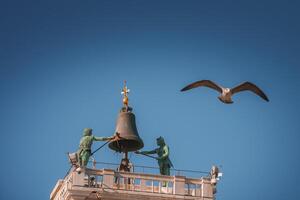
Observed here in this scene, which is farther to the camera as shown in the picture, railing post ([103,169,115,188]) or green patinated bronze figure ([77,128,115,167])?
green patinated bronze figure ([77,128,115,167])

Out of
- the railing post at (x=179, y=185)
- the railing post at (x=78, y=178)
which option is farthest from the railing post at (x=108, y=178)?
the railing post at (x=179, y=185)

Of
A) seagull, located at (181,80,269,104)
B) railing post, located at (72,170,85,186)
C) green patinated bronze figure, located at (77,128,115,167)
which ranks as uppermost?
seagull, located at (181,80,269,104)

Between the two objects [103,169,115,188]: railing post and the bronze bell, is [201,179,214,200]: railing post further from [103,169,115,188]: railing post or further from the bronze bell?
the bronze bell

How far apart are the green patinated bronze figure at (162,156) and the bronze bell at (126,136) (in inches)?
24.9

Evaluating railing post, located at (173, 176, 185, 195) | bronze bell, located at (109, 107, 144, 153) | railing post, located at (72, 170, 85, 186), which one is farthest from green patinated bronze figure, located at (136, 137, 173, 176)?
railing post, located at (72, 170, 85, 186)

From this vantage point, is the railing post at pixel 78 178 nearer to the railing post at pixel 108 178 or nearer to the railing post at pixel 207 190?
the railing post at pixel 108 178

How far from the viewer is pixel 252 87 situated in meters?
94.9

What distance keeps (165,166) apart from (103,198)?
5.85 metres

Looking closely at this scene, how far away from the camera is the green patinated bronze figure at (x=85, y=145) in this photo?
298ft

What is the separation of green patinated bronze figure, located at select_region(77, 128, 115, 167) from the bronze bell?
2.12ft

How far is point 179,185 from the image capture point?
89.3 metres

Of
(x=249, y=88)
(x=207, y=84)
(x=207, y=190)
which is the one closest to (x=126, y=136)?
(x=207, y=84)

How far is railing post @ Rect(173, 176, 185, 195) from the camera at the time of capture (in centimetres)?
8900

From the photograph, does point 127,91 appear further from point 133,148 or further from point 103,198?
point 103,198
